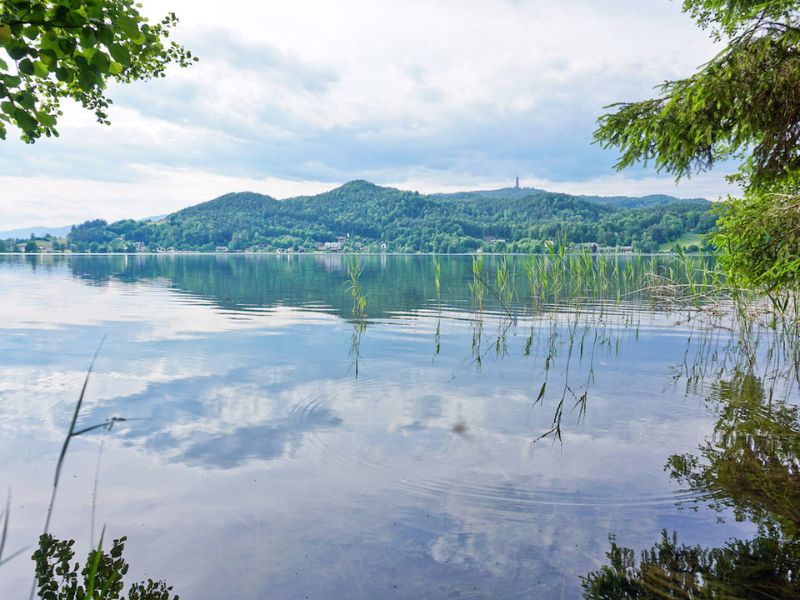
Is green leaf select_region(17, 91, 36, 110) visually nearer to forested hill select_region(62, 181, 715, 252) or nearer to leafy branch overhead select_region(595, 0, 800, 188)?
leafy branch overhead select_region(595, 0, 800, 188)

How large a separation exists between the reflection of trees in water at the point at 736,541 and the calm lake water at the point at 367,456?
12cm

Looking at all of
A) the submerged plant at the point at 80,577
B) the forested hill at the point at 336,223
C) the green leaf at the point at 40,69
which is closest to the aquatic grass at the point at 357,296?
the submerged plant at the point at 80,577

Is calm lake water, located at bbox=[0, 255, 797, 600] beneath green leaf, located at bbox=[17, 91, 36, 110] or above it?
beneath

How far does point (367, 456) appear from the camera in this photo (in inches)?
229

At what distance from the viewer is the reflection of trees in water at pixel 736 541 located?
11.5 ft

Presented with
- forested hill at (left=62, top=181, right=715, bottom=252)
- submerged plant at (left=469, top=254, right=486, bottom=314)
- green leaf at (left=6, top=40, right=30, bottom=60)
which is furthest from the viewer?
forested hill at (left=62, top=181, right=715, bottom=252)

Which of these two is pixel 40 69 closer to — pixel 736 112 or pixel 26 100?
pixel 26 100

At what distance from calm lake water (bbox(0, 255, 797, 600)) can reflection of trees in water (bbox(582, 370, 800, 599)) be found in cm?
12

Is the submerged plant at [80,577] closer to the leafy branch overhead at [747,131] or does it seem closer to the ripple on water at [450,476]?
the ripple on water at [450,476]

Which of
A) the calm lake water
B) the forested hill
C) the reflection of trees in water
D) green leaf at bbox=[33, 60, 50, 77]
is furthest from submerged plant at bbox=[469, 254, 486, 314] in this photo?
the forested hill

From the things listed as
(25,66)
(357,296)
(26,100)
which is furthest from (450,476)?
(357,296)

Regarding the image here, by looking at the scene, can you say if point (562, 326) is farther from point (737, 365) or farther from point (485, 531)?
point (485, 531)

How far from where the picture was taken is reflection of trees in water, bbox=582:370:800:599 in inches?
138

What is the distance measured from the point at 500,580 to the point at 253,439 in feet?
11.6
